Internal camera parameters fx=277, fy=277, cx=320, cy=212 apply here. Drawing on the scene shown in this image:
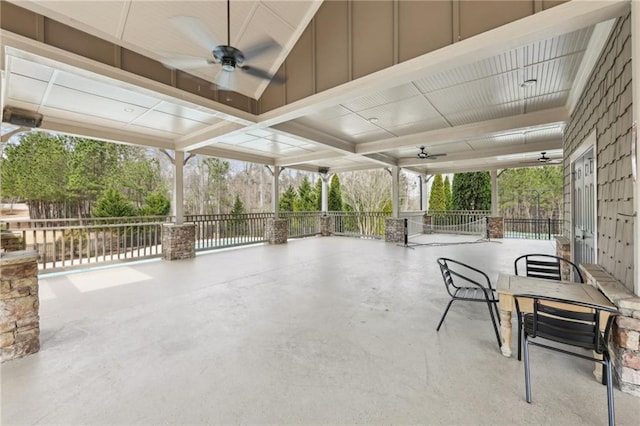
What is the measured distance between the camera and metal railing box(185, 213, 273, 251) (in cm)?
833

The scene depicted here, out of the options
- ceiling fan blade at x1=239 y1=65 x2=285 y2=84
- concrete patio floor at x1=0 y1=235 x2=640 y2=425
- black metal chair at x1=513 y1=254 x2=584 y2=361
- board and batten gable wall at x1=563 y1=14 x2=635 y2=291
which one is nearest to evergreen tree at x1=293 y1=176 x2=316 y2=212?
concrete patio floor at x1=0 y1=235 x2=640 y2=425

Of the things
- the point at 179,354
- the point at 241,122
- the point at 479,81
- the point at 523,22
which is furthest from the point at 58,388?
the point at 479,81

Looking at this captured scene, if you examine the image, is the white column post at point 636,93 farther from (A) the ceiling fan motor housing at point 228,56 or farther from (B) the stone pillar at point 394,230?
(B) the stone pillar at point 394,230

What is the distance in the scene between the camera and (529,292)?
2334 mm

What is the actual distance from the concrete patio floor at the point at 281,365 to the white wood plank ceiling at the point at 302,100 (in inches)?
114

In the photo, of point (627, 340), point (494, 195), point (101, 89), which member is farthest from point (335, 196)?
point (627, 340)

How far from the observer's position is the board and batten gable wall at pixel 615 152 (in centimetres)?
218

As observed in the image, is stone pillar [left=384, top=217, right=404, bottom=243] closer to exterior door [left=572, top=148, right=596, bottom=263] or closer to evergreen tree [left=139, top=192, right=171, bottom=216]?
exterior door [left=572, top=148, right=596, bottom=263]

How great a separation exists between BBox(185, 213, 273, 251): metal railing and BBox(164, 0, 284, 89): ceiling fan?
218 inches

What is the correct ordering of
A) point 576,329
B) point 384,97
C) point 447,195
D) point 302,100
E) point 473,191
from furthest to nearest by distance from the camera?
point 447,195
point 473,191
point 384,97
point 302,100
point 576,329

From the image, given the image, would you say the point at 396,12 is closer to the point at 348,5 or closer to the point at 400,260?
the point at 348,5

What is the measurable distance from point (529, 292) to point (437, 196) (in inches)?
503

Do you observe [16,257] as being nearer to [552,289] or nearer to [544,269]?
[552,289]

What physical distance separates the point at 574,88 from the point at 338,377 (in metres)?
5.20
